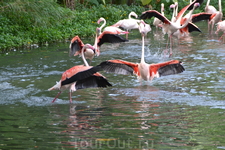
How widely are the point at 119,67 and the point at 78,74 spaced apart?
1966mm

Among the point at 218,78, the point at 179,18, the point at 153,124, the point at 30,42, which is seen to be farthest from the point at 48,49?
the point at 153,124

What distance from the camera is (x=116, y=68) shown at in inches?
279

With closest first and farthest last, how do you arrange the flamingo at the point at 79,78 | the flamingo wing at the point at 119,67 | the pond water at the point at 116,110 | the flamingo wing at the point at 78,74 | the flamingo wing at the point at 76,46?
the pond water at the point at 116,110
the flamingo wing at the point at 78,74
the flamingo at the point at 79,78
the flamingo wing at the point at 119,67
the flamingo wing at the point at 76,46

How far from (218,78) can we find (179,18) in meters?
3.31

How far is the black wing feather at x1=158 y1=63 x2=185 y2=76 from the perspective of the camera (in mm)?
6886

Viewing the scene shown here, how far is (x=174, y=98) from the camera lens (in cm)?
615

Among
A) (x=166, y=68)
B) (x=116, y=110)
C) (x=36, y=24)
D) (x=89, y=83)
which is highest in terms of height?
(x=36, y=24)

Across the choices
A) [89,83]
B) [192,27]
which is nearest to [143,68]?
[89,83]

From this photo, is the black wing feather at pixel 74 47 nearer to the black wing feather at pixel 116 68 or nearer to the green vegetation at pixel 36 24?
the black wing feather at pixel 116 68

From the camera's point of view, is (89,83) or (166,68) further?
(166,68)

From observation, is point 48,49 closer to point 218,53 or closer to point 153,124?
point 218,53

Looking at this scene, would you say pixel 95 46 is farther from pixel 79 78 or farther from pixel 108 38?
pixel 79 78

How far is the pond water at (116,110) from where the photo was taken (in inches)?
160

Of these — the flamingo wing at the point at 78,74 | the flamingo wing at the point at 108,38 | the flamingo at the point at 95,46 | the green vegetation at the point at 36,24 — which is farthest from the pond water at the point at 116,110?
the green vegetation at the point at 36,24
